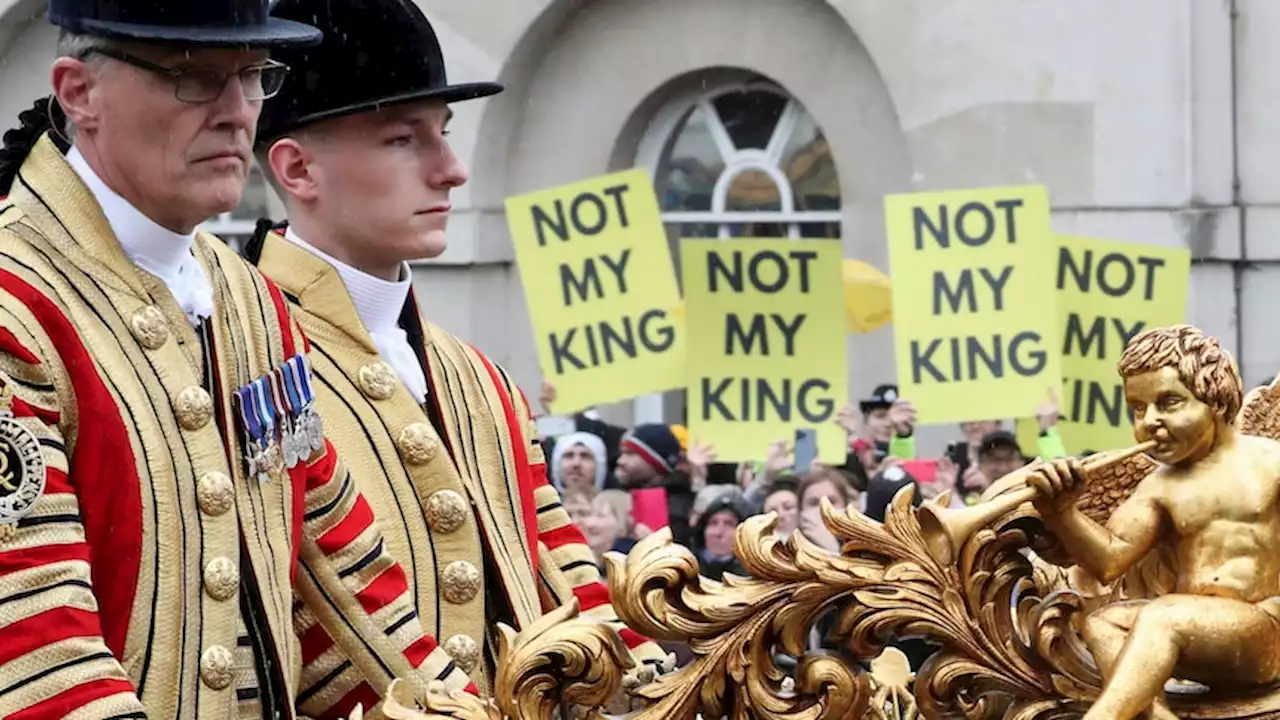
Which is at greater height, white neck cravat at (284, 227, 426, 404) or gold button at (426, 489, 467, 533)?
white neck cravat at (284, 227, 426, 404)

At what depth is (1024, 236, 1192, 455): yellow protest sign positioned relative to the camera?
1012 centimetres

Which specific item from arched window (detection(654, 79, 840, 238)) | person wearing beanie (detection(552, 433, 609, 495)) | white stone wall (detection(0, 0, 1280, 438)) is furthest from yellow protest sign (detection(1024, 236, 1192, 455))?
arched window (detection(654, 79, 840, 238))

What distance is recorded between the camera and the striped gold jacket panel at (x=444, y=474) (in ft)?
14.6

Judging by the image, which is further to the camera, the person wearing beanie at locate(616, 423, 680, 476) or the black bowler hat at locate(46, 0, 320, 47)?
the person wearing beanie at locate(616, 423, 680, 476)

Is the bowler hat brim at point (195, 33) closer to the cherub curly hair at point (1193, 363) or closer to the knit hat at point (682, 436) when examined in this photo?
the cherub curly hair at point (1193, 363)

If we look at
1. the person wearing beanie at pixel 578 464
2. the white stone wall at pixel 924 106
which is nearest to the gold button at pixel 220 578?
the person wearing beanie at pixel 578 464

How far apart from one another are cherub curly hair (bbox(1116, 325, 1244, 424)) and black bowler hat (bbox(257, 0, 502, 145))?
1655mm

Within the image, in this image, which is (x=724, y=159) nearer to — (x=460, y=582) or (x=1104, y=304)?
(x=1104, y=304)

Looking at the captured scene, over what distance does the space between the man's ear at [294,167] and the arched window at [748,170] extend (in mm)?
9871

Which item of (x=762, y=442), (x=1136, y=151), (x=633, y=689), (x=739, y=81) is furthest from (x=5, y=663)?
(x=739, y=81)

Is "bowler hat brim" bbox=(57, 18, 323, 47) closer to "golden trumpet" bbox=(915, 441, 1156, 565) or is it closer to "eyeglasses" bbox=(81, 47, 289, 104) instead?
"eyeglasses" bbox=(81, 47, 289, 104)

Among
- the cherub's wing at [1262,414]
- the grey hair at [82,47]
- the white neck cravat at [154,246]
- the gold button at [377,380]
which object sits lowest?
the cherub's wing at [1262,414]

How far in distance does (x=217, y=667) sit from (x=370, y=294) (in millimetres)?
1100

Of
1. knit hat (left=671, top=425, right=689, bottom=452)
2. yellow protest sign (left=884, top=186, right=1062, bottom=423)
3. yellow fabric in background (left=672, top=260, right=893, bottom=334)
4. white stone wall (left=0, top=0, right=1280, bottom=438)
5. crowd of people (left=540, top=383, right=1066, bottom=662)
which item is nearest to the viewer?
crowd of people (left=540, top=383, right=1066, bottom=662)
